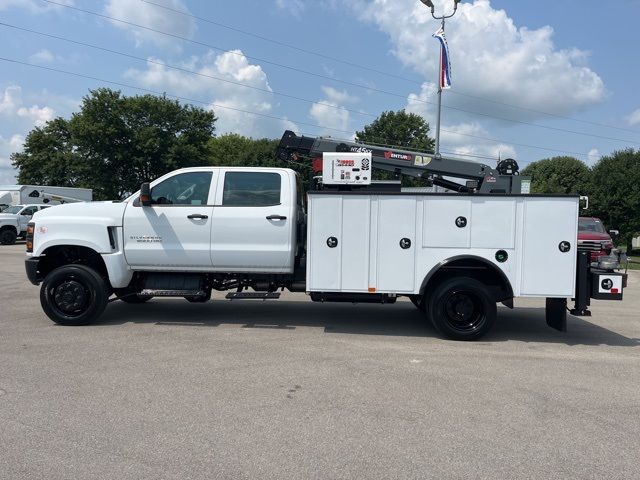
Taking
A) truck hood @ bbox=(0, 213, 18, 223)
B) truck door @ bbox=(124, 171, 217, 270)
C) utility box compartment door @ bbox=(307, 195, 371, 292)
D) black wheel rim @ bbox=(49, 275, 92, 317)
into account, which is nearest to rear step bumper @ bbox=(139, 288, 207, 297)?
truck door @ bbox=(124, 171, 217, 270)

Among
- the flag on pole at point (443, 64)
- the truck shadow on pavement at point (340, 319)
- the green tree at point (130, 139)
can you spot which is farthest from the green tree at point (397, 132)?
the truck shadow on pavement at point (340, 319)

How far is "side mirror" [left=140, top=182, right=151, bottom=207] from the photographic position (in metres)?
7.39

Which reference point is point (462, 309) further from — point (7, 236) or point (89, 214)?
point (7, 236)

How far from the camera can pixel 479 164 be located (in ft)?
28.2

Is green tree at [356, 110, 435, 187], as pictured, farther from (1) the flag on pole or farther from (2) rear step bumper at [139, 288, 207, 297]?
(2) rear step bumper at [139, 288, 207, 297]

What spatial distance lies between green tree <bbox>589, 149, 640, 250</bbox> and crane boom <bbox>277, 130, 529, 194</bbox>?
31.4 meters

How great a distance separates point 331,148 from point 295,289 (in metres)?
2.63

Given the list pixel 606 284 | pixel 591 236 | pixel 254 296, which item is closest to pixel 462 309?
pixel 606 284

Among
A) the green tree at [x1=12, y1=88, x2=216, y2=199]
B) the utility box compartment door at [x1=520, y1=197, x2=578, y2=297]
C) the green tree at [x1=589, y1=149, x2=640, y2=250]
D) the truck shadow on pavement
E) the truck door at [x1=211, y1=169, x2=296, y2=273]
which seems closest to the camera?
the utility box compartment door at [x1=520, y1=197, x2=578, y2=297]

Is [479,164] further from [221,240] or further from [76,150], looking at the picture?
[76,150]

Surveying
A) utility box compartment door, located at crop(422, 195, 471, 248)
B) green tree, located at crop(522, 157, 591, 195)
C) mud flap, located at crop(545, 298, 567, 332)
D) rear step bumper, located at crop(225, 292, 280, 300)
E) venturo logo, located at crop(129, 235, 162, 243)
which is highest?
green tree, located at crop(522, 157, 591, 195)

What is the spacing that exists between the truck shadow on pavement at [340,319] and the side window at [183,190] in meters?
1.87

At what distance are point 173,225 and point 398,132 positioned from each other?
49030 millimetres

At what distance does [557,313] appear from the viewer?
288 inches
